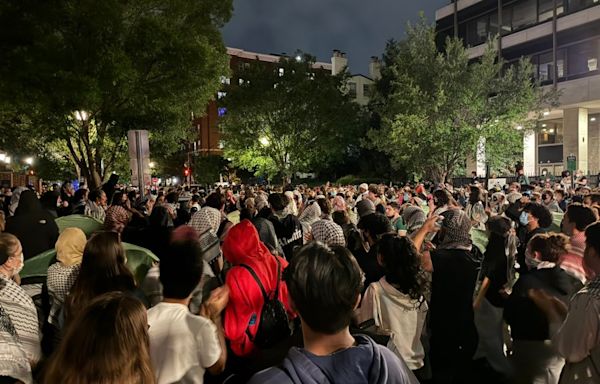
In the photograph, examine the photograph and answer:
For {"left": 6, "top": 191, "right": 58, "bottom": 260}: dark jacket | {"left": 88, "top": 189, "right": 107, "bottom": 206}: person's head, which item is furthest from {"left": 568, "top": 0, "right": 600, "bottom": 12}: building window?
{"left": 6, "top": 191, "right": 58, "bottom": 260}: dark jacket

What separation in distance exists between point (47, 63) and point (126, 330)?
1321 centimetres

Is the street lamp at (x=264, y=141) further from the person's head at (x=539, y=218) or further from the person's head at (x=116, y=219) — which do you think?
the person's head at (x=539, y=218)

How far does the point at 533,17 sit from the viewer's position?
35.0 m

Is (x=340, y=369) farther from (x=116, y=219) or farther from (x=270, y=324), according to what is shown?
(x=116, y=219)

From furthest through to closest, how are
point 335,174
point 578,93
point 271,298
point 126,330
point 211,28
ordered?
point 335,174 < point 578,93 < point 211,28 < point 271,298 < point 126,330

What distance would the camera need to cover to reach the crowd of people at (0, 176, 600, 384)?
177 cm

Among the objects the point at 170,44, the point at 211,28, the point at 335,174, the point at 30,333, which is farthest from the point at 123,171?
the point at 30,333

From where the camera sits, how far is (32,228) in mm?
6375

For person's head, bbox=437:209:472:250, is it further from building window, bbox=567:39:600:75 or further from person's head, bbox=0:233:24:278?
building window, bbox=567:39:600:75

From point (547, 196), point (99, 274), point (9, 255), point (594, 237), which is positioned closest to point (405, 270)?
point (594, 237)

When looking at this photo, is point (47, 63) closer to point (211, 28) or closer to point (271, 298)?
point (211, 28)

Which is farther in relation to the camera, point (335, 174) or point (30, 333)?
point (335, 174)

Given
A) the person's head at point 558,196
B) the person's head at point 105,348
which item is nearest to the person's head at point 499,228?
the person's head at point 105,348

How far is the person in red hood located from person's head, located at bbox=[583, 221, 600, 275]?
2.07m
